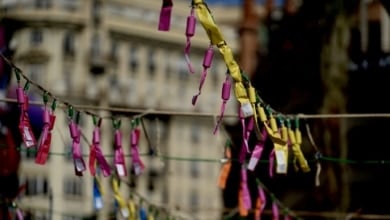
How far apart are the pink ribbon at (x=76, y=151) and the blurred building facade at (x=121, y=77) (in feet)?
155

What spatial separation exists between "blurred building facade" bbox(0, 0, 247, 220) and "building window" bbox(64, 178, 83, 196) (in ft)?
0.17

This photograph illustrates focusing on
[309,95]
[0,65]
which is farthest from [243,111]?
[309,95]

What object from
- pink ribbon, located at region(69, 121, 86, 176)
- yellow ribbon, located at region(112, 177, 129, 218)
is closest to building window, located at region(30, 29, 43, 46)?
yellow ribbon, located at region(112, 177, 129, 218)

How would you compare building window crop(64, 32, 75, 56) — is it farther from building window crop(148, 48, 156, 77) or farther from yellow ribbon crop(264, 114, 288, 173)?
yellow ribbon crop(264, 114, 288, 173)

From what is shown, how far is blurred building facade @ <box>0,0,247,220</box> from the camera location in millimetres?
58406

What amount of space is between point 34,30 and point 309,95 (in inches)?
1233

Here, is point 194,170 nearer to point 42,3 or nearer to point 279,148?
point 42,3

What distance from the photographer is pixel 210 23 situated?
320 inches

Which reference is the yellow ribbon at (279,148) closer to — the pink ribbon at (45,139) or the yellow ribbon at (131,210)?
the pink ribbon at (45,139)

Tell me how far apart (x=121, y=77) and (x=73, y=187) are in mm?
8076

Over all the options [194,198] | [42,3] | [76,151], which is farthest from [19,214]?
[194,198]

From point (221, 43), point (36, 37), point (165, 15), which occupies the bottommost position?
point (36, 37)

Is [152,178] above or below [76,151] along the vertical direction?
below

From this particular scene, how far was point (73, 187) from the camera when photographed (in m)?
57.9
